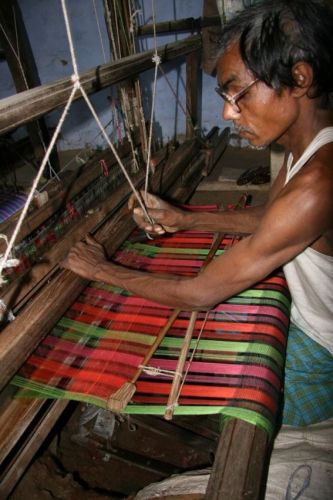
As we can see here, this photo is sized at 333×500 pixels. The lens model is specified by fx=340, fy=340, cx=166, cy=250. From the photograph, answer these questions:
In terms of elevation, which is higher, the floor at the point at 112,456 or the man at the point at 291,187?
the man at the point at 291,187

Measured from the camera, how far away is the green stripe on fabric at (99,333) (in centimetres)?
175

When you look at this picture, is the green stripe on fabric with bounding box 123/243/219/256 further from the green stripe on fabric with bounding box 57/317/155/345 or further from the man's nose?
the man's nose

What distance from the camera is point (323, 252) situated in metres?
1.37

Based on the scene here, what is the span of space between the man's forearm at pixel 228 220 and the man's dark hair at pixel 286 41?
1.05 meters

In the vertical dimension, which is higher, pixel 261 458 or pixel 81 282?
pixel 81 282

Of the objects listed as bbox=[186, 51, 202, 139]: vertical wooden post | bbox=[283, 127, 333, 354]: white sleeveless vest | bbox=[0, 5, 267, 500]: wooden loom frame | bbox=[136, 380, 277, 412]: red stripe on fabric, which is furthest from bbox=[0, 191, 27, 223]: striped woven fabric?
bbox=[186, 51, 202, 139]: vertical wooden post

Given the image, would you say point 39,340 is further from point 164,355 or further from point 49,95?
point 49,95

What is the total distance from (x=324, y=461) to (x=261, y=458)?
28 cm

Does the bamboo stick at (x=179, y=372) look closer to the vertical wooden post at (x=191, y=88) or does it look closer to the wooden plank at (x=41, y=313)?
the wooden plank at (x=41, y=313)

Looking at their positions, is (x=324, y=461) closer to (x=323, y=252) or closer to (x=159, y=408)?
(x=159, y=408)

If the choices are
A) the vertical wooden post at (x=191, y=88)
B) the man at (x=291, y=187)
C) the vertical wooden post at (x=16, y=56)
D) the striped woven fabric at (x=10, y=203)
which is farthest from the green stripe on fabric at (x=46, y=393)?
the vertical wooden post at (x=191, y=88)

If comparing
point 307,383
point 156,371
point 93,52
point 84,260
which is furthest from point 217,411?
point 93,52

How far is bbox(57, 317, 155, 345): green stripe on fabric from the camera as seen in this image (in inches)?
68.9

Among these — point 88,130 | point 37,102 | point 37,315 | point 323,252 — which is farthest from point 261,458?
point 88,130
